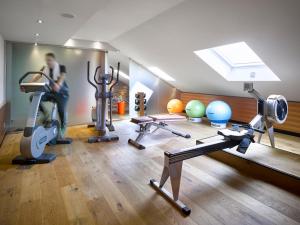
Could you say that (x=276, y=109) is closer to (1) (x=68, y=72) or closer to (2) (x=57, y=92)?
(2) (x=57, y=92)

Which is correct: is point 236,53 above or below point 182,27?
below

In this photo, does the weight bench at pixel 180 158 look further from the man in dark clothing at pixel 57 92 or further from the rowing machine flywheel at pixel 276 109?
the man in dark clothing at pixel 57 92

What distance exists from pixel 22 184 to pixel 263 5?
3214 mm

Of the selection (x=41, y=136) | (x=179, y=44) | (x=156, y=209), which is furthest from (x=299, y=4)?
(x=41, y=136)

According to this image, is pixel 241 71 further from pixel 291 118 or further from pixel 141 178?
pixel 141 178

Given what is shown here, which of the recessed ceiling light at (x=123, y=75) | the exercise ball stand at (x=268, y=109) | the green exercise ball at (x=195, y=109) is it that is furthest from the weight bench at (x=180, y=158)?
the recessed ceiling light at (x=123, y=75)

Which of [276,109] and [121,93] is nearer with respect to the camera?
[276,109]

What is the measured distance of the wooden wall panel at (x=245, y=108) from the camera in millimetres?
4027

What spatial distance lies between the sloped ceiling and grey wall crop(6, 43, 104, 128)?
3.18ft

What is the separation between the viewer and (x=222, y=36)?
3164 mm

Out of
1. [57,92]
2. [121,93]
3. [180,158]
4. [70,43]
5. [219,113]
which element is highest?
[70,43]

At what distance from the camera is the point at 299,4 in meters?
2.07

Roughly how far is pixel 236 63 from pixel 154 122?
6.98 feet

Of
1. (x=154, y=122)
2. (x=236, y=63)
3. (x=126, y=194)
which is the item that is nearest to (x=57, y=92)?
(x=154, y=122)
